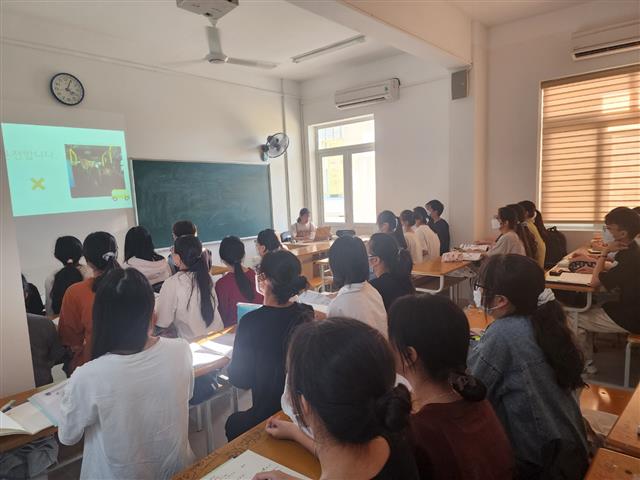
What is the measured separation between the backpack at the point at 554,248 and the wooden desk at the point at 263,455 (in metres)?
4.40

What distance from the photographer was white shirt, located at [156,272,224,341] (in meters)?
2.29

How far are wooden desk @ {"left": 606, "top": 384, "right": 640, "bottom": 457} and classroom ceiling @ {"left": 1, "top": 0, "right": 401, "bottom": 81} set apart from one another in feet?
14.3

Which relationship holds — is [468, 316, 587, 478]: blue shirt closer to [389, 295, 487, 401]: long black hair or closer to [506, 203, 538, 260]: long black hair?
[389, 295, 487, 401]: long black hair

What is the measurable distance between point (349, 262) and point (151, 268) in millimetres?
1885

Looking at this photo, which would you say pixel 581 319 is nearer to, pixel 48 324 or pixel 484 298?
pixel 484 298

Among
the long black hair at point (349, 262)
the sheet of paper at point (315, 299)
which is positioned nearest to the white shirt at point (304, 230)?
the sheet of paper at point (315, 299)

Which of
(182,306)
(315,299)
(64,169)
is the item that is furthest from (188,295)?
(64,169)

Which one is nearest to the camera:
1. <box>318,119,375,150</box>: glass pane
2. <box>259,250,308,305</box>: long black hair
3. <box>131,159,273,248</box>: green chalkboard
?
<box>259,250,308,305</box>: long black hair

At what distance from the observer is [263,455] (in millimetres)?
1150

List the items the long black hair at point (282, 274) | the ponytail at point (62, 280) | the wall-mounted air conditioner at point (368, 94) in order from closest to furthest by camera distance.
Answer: the long black hair at point (282, 274)
the ponytail at point (62, 280)
the wall-mounted air conditioner at point (368, 94)

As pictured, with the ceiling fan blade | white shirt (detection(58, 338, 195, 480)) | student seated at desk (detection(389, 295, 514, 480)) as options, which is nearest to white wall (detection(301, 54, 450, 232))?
the ceiling fan blade

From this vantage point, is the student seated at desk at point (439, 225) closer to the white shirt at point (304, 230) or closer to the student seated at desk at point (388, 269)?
the white shirt at point (304, 230)

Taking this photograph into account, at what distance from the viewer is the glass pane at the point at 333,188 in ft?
23.5

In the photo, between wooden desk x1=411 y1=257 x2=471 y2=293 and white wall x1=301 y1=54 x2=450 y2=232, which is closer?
wooden desk x1=411 y1=257 x2=471 y2=293
